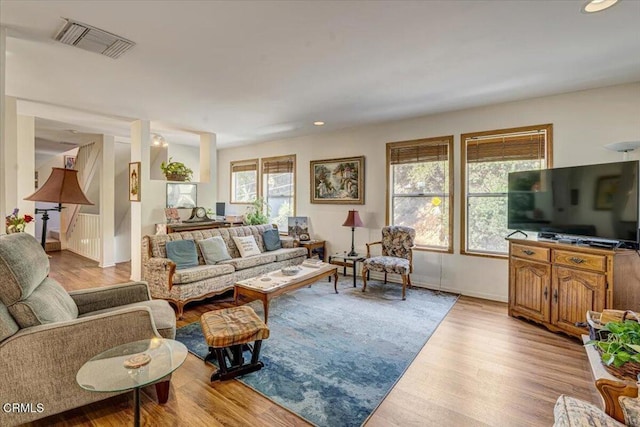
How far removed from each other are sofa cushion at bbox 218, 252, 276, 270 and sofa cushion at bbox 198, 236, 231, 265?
104 millimetres

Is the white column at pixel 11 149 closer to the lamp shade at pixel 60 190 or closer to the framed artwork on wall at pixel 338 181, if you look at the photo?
the lamp shade at pixel 60 190

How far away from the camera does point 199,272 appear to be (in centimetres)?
363

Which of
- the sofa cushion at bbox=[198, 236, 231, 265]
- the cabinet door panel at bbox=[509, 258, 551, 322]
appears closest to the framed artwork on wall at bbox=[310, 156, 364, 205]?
the sofa cushion at bbox=[198, 236, 231, 265]

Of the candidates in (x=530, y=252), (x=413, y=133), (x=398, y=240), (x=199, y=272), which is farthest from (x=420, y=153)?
(x=199, y=272)

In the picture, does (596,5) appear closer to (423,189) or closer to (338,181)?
(423,189)

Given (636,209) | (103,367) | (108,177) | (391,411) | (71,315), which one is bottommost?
(391,411)

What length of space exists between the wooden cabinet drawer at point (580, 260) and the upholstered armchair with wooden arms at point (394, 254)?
167 cm

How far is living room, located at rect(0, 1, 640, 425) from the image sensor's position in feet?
6.53

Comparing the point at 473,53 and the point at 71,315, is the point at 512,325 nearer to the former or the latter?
the point at 473,53

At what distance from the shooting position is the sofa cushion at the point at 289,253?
15.9 feet

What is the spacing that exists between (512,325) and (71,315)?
4.05m

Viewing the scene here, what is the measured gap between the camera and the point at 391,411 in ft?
6.32

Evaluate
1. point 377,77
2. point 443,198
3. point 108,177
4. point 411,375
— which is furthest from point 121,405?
point 108,177

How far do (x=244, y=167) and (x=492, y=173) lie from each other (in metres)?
5.19
